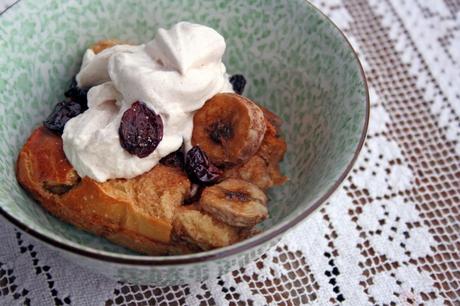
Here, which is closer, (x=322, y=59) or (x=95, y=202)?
(x=95, y=202)

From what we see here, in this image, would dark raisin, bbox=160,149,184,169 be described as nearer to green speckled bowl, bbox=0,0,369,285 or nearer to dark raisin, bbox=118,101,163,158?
dark raisin, bbox=118,101,163,158

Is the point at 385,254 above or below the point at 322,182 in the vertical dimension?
below

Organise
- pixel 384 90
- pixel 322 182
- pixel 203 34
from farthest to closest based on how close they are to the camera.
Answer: pixel 384 90 < pixel 203 34 < pixel 322 182

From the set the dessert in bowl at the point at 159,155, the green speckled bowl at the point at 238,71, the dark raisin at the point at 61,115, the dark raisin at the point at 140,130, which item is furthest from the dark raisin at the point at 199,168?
the dark raisin at the point at 61,115

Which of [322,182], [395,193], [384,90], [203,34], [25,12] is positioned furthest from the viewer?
[384,90]

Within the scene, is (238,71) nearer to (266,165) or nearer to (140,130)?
(266,165)

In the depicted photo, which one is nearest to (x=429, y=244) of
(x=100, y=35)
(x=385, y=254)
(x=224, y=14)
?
(x=385, y=254)

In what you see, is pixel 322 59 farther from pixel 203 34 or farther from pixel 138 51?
pixel 138 51

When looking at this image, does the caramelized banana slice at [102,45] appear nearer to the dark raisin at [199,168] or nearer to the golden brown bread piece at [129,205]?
the golden brown bread piece at [129,205]
